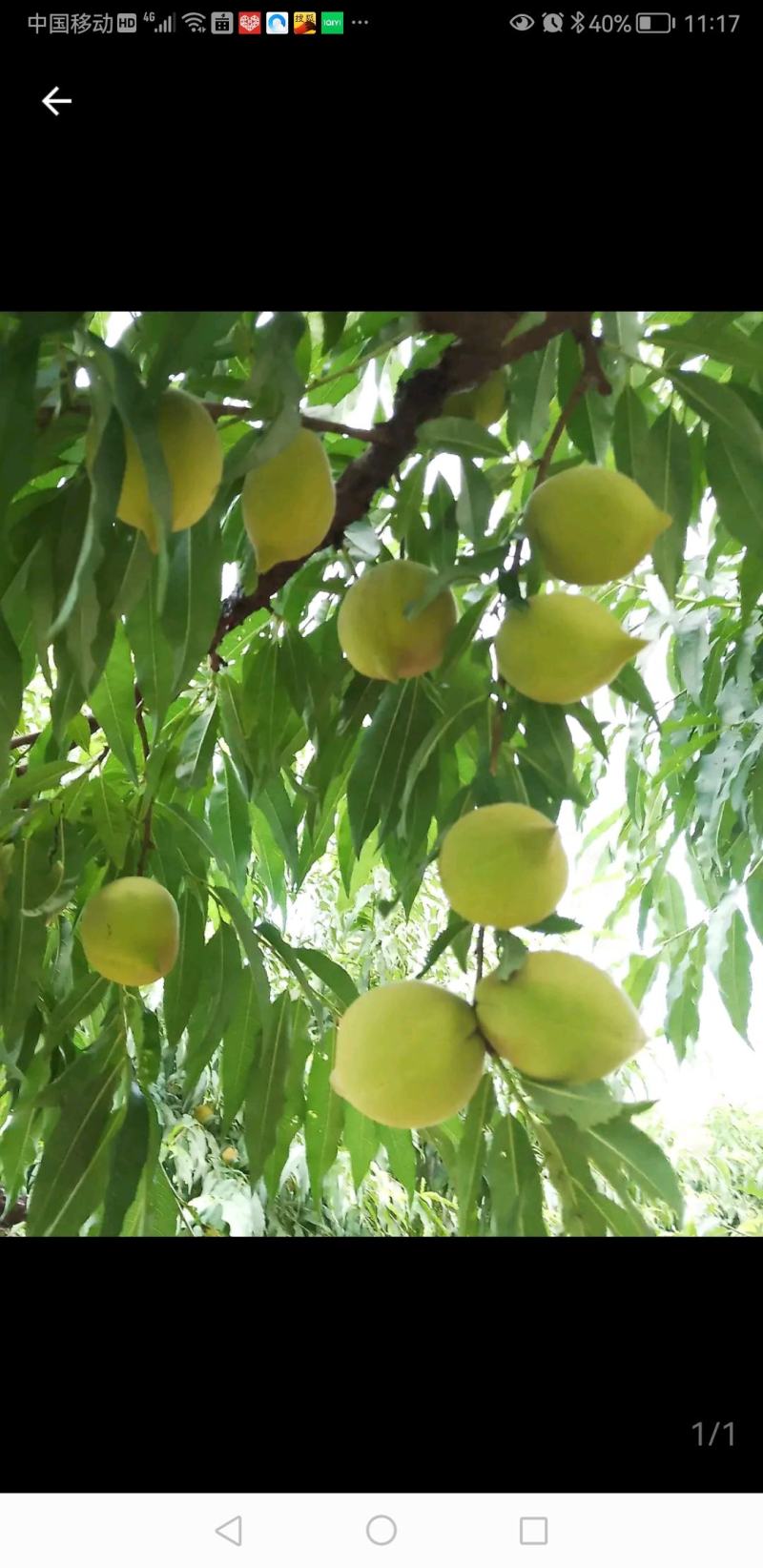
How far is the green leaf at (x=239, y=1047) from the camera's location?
59cm

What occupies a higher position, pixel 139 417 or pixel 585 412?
pixel 585 412

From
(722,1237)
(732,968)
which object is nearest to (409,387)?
(722,1237)

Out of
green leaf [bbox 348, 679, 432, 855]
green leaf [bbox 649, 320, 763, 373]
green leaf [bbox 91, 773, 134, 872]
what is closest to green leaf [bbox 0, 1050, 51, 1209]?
green leaf [bbox 91, 773, 134, 872]

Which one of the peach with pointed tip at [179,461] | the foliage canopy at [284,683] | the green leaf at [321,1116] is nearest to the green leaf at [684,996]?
the foliage canopy at [284,683]

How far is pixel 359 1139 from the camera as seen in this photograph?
638 mm

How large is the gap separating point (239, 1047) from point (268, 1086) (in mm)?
40

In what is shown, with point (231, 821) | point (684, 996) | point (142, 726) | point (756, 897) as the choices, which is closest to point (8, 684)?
point (142, 726)

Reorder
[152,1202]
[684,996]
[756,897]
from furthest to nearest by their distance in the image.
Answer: [684,996] < [756,897] < [152,1202]

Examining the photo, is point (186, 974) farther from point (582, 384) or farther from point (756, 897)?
point (756, 897)

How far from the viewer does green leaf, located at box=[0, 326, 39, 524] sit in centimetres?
31

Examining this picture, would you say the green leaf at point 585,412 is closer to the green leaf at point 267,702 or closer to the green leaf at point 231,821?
the green leaf at point 267,702
